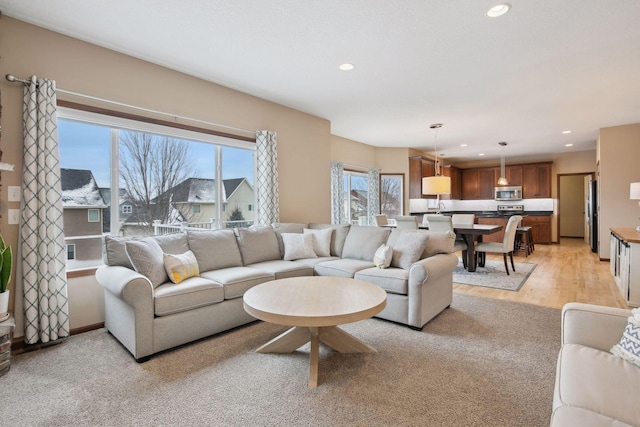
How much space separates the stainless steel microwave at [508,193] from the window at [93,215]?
33.5ft

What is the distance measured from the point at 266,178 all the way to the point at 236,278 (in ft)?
6.02

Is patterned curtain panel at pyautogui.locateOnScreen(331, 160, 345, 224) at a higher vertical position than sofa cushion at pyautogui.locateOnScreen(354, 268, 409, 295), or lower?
higher

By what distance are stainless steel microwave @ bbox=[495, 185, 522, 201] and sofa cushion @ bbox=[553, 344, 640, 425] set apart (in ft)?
30.5

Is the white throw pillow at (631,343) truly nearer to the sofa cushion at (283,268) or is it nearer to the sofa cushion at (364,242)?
the sofa cushion at (364,242)

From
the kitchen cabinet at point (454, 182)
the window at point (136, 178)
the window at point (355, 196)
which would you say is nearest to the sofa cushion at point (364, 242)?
the window at point (136, 178)

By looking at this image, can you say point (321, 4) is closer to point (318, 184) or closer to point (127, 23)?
point (127, 23)

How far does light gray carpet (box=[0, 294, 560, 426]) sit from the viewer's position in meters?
1.75

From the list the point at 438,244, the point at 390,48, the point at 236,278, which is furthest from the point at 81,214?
the point at 438,244

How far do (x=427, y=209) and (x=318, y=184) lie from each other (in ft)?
15.6

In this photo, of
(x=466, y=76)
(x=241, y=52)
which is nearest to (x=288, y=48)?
(x=241, y=52)

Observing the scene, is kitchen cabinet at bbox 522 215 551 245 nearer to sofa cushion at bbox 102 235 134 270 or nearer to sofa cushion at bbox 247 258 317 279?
sofa cushion at bbox 247 258 317 279

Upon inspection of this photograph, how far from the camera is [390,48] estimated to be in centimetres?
308

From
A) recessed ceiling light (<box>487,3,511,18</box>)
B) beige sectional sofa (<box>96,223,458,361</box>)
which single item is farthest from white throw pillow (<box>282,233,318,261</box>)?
recessed ceiling light (<box>487,3,511,18</box>)

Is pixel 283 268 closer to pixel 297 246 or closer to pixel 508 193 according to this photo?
pixel 297 246
